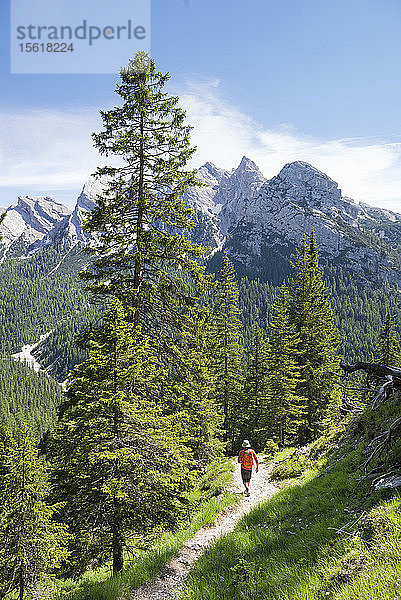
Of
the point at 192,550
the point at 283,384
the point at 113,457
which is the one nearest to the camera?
the point at 113,457

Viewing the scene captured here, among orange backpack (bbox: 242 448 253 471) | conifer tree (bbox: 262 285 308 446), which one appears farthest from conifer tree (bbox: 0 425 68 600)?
conifer tree (bbox: 262 285 308 446)

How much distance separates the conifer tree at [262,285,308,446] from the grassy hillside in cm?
1446

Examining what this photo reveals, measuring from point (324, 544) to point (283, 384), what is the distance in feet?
61.1

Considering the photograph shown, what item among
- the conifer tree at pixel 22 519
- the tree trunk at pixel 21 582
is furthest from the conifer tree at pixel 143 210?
the tree trunk at pixel 21 582

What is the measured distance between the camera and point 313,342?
987 inches

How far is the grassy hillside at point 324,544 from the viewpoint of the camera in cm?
366

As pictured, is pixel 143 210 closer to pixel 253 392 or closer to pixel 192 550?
pixel 192 550

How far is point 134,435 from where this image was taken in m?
9.02

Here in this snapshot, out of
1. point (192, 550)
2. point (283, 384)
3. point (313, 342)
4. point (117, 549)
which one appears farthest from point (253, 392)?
point (117, 549)

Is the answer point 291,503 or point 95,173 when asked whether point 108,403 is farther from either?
point 95,173

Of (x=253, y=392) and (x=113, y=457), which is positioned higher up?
(x=113, y=457)

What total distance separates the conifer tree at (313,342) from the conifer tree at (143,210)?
1585 cm

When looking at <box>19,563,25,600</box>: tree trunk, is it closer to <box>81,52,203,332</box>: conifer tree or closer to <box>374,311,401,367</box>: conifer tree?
<box>81,52,203,332</box>: conifer tree

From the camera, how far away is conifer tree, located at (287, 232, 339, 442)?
24.7 m
